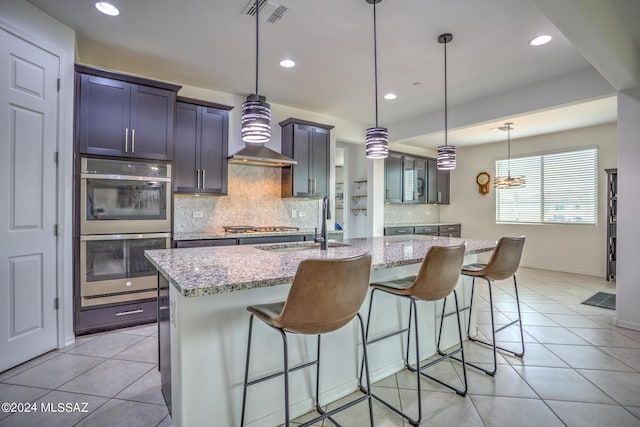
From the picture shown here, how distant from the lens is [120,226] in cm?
308

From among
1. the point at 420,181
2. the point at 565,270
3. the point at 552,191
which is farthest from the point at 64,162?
the point at 565,270

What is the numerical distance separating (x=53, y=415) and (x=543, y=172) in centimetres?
760

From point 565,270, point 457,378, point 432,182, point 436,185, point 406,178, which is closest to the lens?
point 457,378

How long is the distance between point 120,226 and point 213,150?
4.42ft

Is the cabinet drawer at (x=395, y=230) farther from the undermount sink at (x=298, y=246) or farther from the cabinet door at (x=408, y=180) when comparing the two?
the undermount sink at (x=298, y=246)

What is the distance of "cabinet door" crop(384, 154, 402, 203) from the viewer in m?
6.12

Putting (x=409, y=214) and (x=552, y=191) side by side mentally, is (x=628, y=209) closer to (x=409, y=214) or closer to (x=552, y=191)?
(x=552, y=191)

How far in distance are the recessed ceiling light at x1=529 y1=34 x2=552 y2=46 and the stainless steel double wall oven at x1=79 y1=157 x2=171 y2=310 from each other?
11.9 ft

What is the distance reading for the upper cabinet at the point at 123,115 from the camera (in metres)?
2.92

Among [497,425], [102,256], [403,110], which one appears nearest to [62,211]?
[102,256]

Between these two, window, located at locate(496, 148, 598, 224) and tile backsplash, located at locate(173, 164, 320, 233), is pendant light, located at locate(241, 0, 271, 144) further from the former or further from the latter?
window, located at locate(496, 148, 598, 224)

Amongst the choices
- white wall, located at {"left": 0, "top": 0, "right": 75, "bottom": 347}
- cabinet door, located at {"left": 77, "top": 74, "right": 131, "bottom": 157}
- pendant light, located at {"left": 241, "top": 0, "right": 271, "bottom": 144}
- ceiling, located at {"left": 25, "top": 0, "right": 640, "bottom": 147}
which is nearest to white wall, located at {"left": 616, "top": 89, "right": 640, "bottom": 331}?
ceiling, located at {"left": 25, "top": 0, "right": 640, "bottom": 147}

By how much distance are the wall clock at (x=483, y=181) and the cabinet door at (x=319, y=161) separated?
4.09 metres

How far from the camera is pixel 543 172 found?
A: 6293 millimetres
